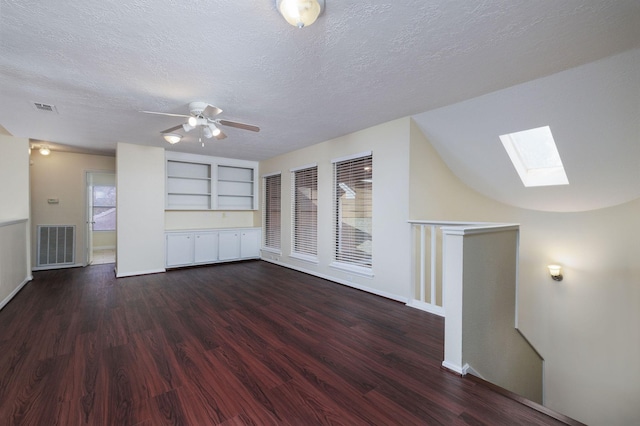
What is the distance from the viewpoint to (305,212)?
5.55 meters

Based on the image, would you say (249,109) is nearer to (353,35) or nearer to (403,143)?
(353,35)

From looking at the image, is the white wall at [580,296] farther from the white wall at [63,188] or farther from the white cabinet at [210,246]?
the white wall at [63,188]

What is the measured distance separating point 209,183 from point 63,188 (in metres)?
2.98

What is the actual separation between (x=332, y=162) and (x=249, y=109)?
182 cm

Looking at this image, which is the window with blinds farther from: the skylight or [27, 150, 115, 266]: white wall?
[27, 150, 115, 266]: white wall

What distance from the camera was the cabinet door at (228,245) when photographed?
6367 mm

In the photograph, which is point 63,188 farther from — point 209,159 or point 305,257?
point 305,257

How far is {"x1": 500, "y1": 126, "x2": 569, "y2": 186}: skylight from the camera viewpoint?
337 cm

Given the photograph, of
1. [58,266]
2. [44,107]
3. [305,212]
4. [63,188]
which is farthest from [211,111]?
[58,266]

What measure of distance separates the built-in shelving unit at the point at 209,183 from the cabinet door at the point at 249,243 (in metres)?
0.66

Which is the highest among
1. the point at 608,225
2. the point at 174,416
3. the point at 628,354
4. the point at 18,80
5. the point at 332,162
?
the point at 18,80

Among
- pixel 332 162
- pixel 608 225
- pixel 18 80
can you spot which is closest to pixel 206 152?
pixel 332 162

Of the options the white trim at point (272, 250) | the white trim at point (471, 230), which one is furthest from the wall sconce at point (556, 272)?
the white trim at point (272, 250)

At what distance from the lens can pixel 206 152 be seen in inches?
235
